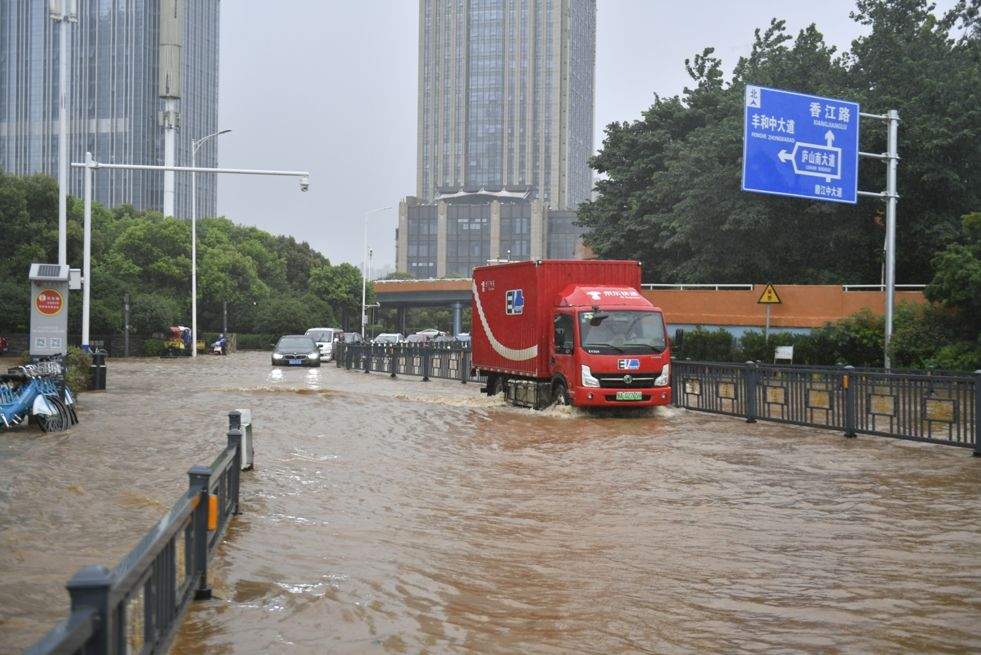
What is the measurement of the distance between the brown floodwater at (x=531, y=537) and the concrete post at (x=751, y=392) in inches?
66.0

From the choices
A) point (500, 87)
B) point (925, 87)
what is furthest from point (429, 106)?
point (925, 87)

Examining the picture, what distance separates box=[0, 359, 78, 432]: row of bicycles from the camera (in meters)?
16.4

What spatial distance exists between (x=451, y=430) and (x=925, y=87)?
2373cm

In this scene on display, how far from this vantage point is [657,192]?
4478 cm

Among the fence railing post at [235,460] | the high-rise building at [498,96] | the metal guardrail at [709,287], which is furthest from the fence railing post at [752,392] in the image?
the high-rise building at [498,96]

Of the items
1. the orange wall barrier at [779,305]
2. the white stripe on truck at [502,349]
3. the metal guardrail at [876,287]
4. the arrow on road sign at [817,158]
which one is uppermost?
the arrow on road sign at [817,158]

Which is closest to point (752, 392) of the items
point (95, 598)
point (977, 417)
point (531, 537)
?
point (977, 417)

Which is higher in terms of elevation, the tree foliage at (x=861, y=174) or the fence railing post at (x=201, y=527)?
the tree foliage at (x=861, y=174)

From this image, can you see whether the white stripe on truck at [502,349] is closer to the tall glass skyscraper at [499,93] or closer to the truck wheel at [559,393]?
the truck wheel at [559,393]

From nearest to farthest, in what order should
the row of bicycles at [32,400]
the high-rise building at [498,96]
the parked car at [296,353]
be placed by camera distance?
1. the row of bicycles at [32,400]
2. the parked car at [296,353]
3. the high-rise building at [498,96]

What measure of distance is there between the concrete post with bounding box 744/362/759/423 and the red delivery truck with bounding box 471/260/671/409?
155 cm

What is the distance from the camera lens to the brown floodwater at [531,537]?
636 cm

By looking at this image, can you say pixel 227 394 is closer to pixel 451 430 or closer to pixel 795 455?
pixel 451 430

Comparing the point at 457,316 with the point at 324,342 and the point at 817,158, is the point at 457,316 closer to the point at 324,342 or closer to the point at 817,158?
the point at 324,342
